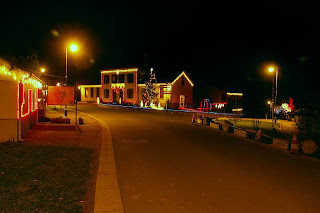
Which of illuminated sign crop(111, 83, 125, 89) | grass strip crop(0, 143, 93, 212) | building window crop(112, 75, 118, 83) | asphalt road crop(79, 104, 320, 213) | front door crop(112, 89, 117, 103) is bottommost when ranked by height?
asphalt road crop(79, 104, 320, 213)

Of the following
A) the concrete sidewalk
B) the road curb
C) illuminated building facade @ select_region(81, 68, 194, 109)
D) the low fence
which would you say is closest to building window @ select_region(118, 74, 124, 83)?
illuminated building facade @ select_region(81, 68, 194, 109)

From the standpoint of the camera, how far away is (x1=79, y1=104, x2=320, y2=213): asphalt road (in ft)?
18.6

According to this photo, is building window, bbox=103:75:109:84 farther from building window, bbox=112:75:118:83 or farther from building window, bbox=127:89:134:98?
building window, bbox=127:89:134:98

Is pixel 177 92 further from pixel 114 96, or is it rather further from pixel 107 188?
pixel 107 188

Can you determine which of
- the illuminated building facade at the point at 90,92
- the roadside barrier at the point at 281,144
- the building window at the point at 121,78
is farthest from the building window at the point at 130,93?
the roadside barrier at the point at 281,144

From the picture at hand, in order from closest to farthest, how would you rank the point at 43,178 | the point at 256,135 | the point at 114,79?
the point at 43,178, the point at 256,135, the point at 114,79

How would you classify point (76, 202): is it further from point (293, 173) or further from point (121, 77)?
point (121, 77)

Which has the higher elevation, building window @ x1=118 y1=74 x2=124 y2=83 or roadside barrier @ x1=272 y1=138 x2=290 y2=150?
building window @ x1=118 y1=74 x2=124 y2=83

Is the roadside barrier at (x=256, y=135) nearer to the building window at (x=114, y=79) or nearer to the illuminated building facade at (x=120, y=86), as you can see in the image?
the illuminated building facade at (x=120, y=86)

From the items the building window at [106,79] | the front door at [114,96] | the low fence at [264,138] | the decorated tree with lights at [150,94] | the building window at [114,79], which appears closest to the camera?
the low fence at [264,138]

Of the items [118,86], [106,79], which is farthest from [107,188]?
[106,79]

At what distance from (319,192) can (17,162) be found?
25.1 feet

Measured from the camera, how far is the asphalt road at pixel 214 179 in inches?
224

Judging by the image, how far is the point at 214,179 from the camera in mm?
7441
